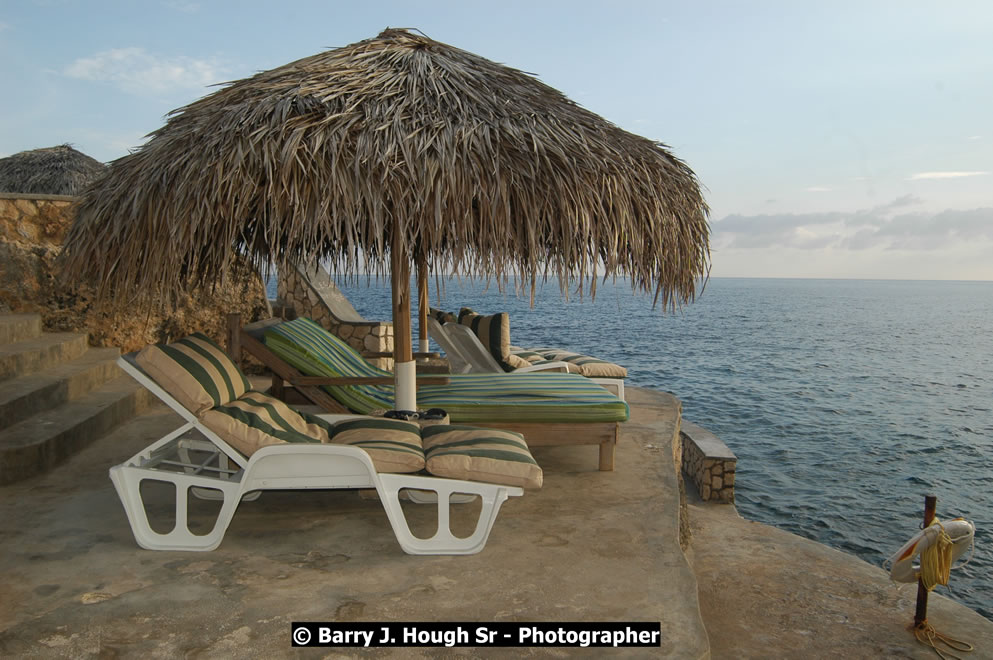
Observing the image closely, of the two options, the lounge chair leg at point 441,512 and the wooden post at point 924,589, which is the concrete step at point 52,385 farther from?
the wooden post at point 924,589

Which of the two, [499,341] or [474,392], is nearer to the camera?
[474,392]

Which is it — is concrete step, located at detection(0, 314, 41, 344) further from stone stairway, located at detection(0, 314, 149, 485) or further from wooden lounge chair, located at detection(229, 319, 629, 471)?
wooden lounge chair, located at detection(229, 319, 629, 471)

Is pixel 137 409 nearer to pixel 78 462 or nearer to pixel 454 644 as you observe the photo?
pixel 78 462

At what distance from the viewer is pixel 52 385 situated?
5.07 meters

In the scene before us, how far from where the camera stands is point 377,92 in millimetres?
3484

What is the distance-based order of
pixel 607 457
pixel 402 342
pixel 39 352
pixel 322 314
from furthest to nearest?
pixel 322 314, pixel 39 352, pixel 607 457, pixel 402 342

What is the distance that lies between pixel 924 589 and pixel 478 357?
3.57 metres

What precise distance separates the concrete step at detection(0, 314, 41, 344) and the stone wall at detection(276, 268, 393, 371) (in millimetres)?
2641

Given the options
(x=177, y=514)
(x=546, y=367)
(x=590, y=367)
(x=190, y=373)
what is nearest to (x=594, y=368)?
(x=590, y=367)

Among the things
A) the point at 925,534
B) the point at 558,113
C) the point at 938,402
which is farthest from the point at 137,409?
the point at 938,402

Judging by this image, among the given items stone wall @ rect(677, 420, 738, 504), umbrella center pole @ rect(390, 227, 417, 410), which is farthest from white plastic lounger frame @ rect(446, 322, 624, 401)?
stone wall @ rect(677, 420, 738, 504)

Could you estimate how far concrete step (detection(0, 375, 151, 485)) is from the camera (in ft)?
13.0

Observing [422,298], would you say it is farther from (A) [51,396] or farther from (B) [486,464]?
(B) [486,464]

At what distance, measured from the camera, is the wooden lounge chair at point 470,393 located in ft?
13.7
